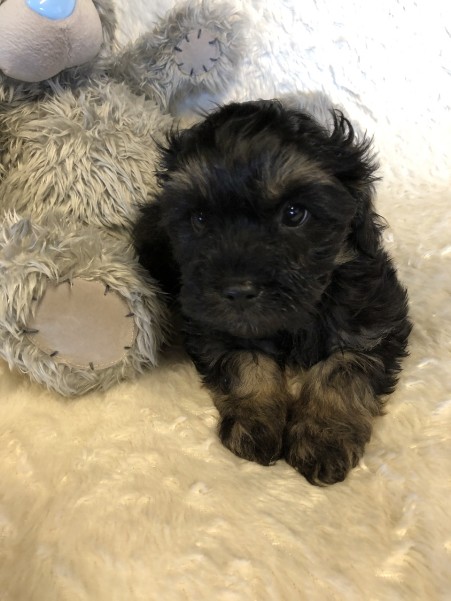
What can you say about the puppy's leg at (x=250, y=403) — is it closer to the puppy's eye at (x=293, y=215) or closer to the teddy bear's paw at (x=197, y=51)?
the puppy's eye at (x=293, y=215)

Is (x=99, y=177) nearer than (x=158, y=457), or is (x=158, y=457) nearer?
(x=158, y=457)

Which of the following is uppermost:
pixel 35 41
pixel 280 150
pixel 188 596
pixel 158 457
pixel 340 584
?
pixel 280 150

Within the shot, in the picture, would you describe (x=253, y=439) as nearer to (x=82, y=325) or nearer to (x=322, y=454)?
(x=322, y=454)

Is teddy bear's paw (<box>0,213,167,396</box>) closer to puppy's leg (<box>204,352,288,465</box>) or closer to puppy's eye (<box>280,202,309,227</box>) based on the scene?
puppy's leg (<box>204,352,288,465</box>)

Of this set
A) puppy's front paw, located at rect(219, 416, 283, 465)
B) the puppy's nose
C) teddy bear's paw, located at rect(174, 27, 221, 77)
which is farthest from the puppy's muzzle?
teddy bear's paw, located at rect(174, 27, 221, 77)

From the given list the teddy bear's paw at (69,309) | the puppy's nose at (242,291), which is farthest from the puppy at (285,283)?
the teddy bear's paw at (69,309)

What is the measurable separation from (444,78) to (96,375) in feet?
6.50

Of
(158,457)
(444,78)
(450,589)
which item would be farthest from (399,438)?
(444,78)

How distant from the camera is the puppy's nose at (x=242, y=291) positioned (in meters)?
1.29

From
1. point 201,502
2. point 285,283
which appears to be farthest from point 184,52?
point 201,502

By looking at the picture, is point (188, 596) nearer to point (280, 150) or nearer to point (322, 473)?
point (322, 473)

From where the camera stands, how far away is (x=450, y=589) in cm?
108

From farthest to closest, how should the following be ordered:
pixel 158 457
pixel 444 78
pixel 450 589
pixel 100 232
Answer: pixel 444 78, pixel 100 232, pixel 158 457, pixel 450 589

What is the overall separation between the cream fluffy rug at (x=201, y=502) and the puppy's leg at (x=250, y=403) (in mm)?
38
